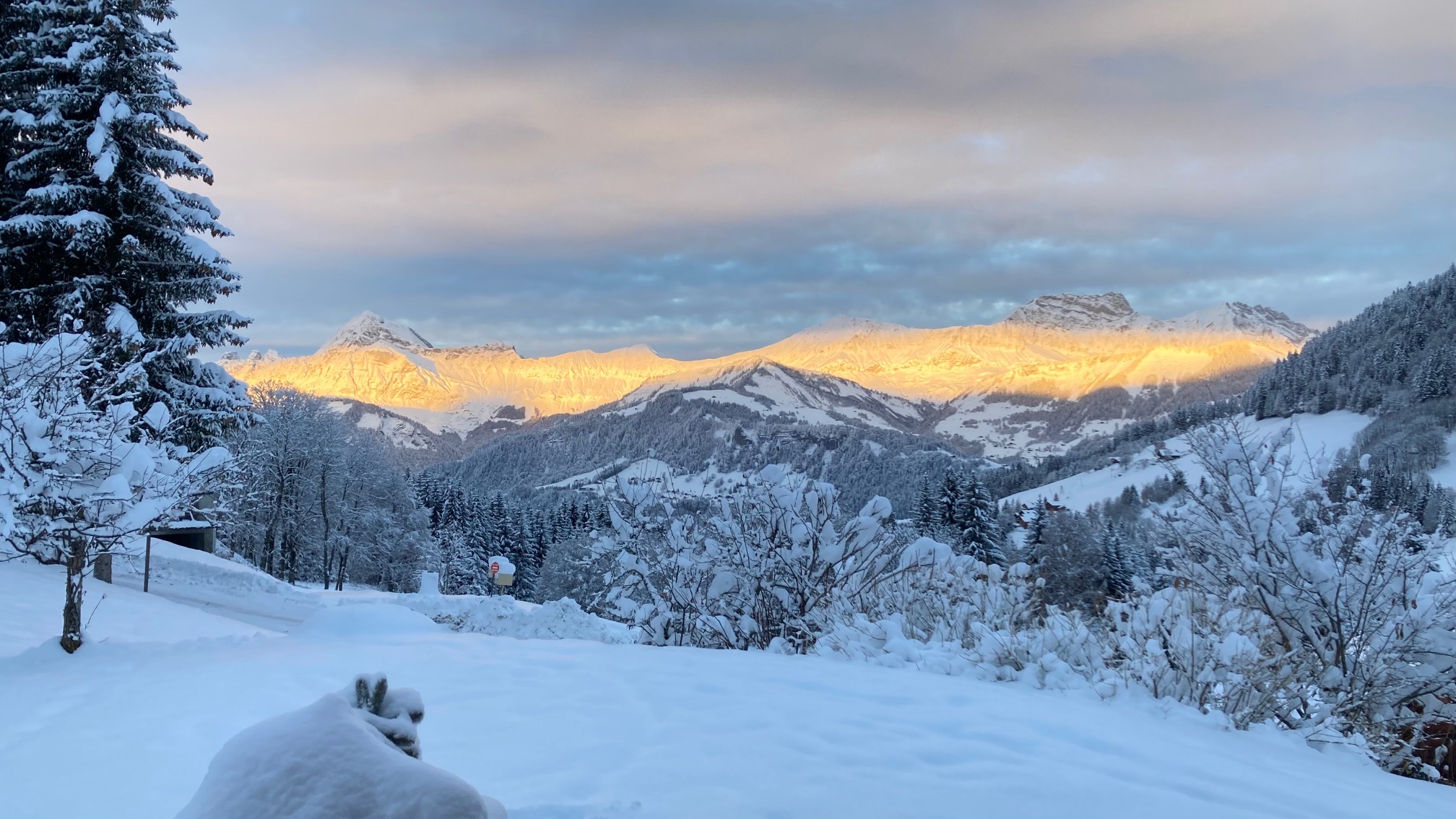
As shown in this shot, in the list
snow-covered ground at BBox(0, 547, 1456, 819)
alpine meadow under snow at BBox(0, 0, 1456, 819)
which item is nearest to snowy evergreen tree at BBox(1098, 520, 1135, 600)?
alpine meadow under snow at BBox(0, 0, 1456, 819)

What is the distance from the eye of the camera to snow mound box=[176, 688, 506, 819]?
1559mm

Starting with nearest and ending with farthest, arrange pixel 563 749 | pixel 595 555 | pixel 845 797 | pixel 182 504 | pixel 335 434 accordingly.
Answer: pixel 845 797 < pixel 563 749 < pixel 182 504 < pixel 595 555 < pixel 335 434

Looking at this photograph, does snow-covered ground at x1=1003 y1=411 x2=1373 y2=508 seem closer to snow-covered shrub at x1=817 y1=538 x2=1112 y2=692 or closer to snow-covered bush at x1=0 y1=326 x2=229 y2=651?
snow-covered shrub at x1=817 y1=538 x2=1112 y2=692

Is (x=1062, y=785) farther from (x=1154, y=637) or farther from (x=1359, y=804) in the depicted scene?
(x=1154, y=637)

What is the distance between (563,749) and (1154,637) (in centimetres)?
454

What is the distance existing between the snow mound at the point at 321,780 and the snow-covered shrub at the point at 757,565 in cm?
638

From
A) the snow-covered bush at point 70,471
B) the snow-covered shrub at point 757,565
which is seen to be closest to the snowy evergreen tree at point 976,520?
the snow-covered shrub at point 757,565

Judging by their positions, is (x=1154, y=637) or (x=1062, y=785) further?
(x=1154, y=637)

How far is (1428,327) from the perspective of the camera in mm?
100375

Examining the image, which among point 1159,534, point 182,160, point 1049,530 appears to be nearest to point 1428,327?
point 1049,530

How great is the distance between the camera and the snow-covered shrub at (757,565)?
28.0 feet

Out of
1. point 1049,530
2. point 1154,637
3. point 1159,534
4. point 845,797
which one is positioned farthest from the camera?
point 1049,530

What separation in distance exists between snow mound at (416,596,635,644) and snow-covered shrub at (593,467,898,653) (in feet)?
2.66

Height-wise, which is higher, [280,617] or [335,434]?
[335,434]
